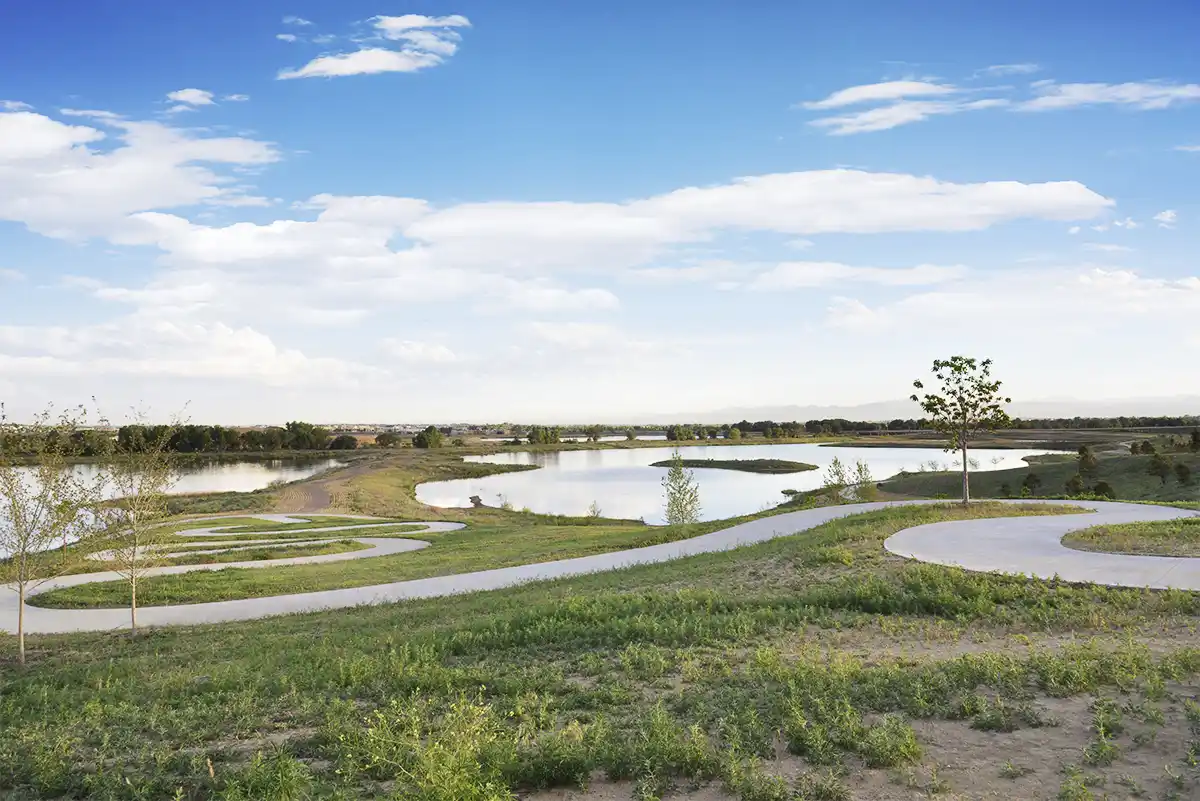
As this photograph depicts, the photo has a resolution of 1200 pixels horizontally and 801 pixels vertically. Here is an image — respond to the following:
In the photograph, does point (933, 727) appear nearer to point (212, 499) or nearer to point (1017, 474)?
point (212, 499)

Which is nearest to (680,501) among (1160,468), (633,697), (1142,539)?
(1160,468)

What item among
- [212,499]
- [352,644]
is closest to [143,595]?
[352,644]

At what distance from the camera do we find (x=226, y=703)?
6.90m

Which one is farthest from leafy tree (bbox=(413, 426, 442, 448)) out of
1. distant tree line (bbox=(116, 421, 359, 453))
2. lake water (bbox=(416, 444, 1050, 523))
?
lake water (bbox=(416, 444, 1050, 523))

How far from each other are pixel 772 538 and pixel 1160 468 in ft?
97.7

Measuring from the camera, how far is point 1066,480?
1692 inches

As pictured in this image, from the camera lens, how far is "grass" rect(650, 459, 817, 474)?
270 feet

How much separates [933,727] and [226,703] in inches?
219

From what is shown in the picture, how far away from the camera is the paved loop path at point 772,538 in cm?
1095

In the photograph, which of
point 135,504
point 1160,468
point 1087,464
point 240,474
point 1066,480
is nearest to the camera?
point 135,504

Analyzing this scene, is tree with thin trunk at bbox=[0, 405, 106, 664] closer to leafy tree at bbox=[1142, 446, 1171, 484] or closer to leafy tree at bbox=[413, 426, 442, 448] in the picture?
leafy tree at bbox=[1142, 446, 1171, 484]

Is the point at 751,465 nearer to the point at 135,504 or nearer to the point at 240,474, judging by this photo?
the point at 240,474

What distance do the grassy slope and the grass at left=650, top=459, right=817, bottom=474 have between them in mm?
71095

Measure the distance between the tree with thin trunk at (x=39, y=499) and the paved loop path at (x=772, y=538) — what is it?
1837 millimetres
